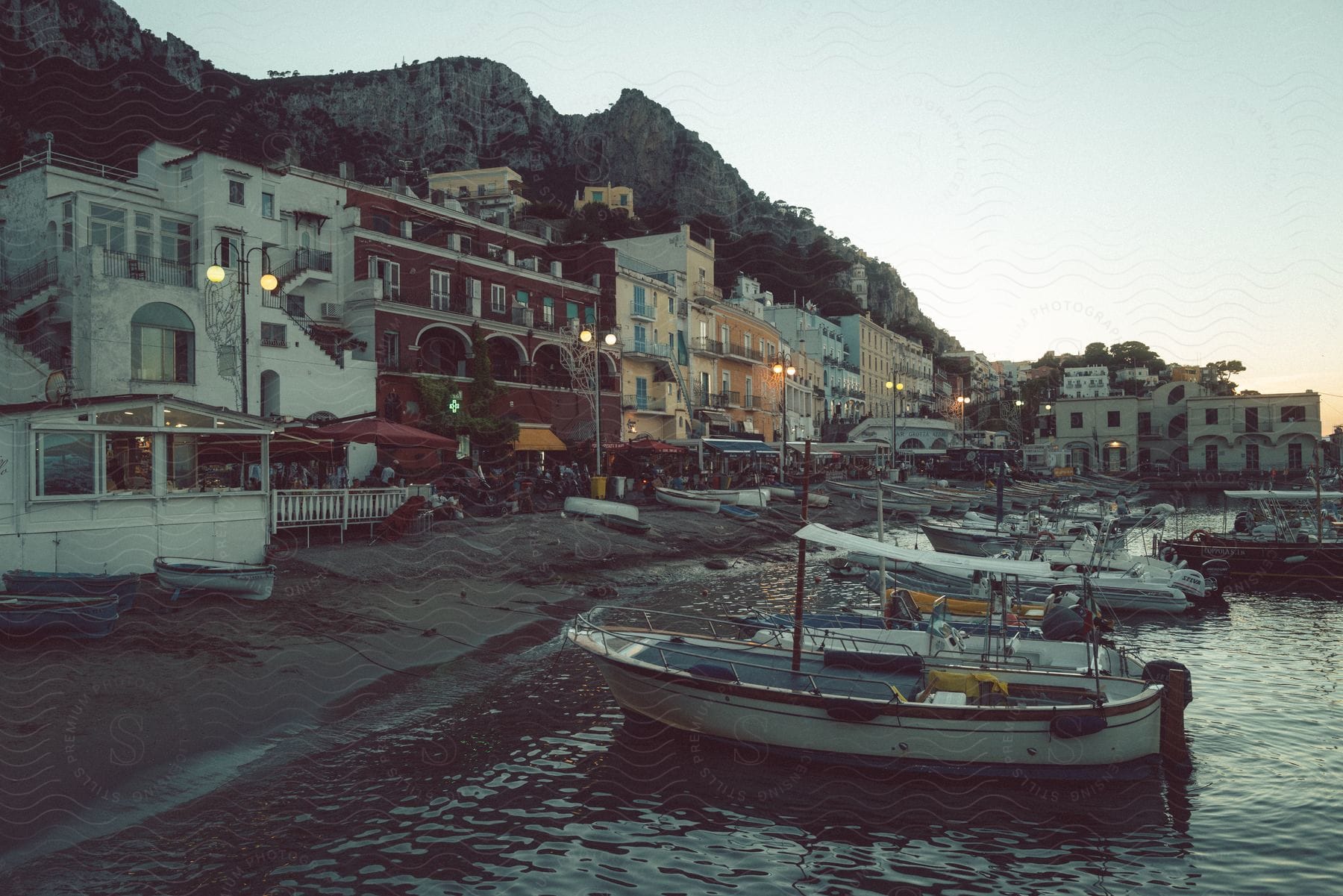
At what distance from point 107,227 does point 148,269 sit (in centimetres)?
275

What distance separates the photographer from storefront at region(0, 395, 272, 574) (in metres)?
13.1

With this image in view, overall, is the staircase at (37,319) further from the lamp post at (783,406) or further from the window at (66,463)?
the lamp post at (783,406)

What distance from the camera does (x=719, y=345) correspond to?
2344 inches

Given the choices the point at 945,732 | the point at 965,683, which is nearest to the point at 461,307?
the point at 965,683

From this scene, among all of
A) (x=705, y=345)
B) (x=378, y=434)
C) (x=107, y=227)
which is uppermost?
(x=107, y=227)

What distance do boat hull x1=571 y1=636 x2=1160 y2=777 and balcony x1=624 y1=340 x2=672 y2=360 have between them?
130ft

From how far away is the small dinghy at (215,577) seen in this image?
45.5ft

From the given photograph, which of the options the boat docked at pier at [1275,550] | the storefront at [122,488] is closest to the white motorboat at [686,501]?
the boat docked at pier at [1275,550]

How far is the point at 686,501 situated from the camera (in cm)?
3578

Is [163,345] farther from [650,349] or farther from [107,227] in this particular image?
[650,349]

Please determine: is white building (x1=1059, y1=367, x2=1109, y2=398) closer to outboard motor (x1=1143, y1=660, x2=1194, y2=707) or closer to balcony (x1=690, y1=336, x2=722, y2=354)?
balcony (x1=690, y1=336, x2=722, y2=354)

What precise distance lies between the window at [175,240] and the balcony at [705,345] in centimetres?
3274

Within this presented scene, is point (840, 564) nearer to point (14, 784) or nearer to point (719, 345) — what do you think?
point (14, 784)

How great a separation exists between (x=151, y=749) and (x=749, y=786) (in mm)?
7095
